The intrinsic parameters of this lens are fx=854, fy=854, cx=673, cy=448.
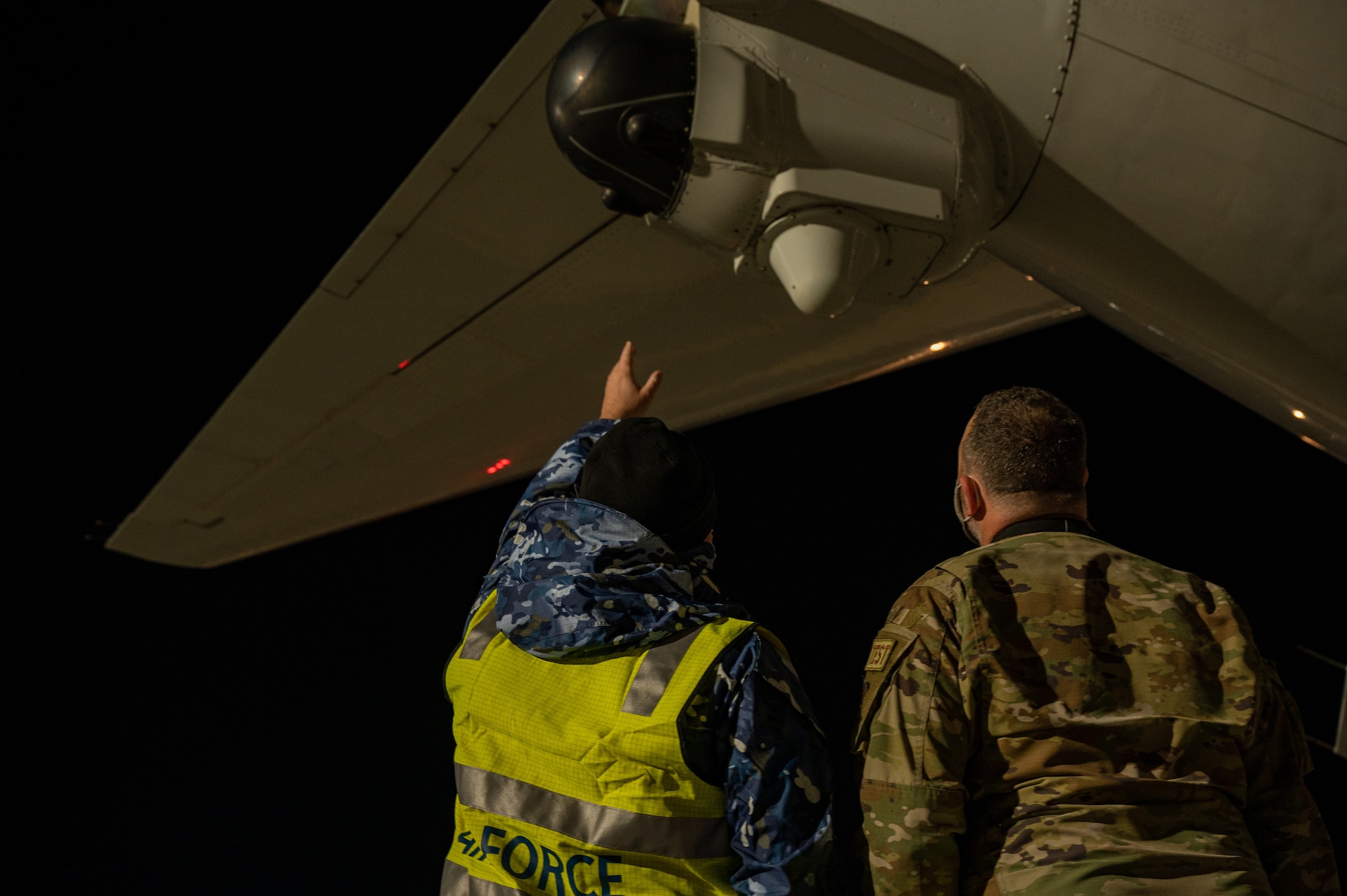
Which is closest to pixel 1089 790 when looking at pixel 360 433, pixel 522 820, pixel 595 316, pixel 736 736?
pixel 736 736

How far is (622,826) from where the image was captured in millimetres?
1365

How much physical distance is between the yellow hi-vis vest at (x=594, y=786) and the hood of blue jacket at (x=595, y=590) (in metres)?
0.05

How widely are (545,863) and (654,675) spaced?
1.27 ft

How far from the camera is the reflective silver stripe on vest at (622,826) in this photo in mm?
1360

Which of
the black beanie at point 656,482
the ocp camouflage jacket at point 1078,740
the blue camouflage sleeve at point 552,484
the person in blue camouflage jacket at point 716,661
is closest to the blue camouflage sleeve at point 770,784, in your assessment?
the person in blue camouflage jacket at point 716,661

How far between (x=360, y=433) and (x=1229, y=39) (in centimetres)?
366

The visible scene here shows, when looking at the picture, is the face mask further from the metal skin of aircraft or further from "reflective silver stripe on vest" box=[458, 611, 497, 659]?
"reflective silver stripe on vest" box=[458, 611, 497, 659]

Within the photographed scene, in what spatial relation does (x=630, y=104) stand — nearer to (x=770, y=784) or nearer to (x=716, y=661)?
(x=716, y=661)

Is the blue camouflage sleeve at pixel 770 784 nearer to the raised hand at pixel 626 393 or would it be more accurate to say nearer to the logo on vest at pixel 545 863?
the logo on vest at pixel 545 863

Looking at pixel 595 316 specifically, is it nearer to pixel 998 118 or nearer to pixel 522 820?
pixel 998 118

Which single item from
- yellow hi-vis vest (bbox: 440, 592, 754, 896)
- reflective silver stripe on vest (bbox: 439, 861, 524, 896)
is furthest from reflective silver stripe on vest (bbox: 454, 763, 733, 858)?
reflective silver stripe on vest (bbox: 439, 861, 524, 896)

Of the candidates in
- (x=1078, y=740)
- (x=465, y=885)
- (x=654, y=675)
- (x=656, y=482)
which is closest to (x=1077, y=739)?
(x=1078, y=740)

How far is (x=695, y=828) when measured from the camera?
1.37 m

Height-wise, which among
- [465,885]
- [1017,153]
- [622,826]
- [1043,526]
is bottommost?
[465,885]
